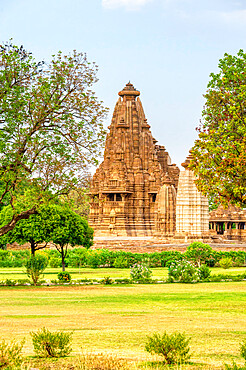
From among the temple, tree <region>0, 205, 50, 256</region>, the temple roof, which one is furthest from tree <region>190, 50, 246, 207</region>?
the temple roof

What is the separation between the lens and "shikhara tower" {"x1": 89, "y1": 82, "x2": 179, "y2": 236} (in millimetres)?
65438

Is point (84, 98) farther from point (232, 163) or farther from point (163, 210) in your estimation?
point (163, 210)

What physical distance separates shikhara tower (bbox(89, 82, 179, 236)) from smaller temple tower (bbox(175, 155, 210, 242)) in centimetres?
1790

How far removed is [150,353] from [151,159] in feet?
196

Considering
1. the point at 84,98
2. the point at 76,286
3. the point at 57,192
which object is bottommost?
the point at 76,286

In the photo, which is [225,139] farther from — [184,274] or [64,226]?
[64,226]

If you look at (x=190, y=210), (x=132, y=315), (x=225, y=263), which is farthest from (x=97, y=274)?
(x=132, y=315)

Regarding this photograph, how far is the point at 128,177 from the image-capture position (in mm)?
67312

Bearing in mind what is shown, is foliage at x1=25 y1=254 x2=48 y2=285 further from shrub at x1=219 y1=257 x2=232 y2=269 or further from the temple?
the temple

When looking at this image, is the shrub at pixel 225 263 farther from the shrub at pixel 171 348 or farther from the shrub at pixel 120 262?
the shrub at pixel 171 348

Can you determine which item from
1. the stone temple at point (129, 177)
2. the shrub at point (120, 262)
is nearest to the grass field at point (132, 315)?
the shrub at point (120, 262)

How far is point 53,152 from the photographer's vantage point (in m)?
23.2

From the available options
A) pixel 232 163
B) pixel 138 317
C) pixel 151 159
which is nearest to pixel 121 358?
pixel 138 317

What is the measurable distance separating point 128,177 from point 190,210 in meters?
22.9
